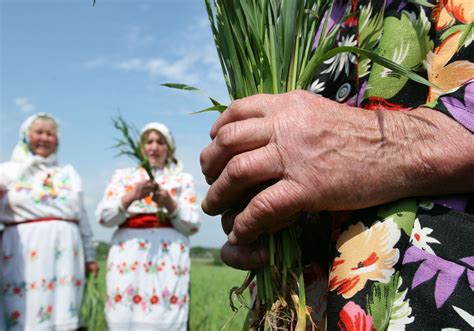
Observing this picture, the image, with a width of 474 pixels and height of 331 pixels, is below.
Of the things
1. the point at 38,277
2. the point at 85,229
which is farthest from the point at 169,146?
the point at 38,277

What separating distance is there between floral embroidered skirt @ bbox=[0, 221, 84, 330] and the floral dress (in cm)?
321

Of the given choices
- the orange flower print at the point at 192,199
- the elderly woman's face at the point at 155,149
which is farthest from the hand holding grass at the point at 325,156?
the elderly woman's face at the point at 155,149

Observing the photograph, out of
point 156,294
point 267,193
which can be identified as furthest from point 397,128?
point 156,294

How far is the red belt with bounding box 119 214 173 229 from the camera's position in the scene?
3.79 m

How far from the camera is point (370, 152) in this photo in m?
0.72

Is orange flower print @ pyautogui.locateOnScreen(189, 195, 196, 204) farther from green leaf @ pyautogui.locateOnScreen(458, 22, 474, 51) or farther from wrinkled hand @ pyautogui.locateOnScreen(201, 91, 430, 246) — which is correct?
green leaf @ pyautogui.locateOnScreen(458, 22, 474, 51)

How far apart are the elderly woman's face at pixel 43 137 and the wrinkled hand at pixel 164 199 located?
1001 millimetres

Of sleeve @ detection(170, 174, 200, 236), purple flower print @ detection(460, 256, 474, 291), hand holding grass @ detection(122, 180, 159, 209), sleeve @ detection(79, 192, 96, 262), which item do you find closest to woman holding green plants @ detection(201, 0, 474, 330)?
purple flower print @ detection(460, 256, 474, 291)

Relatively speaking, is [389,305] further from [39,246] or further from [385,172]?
[39,246]

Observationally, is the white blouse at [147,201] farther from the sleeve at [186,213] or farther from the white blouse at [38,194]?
the white blouse at [38,194]

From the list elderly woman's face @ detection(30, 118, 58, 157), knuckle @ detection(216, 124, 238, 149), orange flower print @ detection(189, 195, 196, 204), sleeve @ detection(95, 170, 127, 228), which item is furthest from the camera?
elderly woman's face @ detection(30, 118, 58, 157)

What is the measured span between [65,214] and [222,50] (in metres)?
3.13

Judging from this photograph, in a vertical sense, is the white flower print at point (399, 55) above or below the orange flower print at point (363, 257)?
above

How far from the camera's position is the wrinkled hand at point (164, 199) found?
3.67 metres
